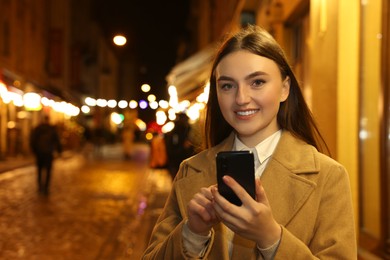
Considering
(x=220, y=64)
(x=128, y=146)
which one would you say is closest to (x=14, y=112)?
(x=128, y=146)

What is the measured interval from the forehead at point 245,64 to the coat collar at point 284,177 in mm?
286

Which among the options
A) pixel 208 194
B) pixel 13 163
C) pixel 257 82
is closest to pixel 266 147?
pixel 257 82

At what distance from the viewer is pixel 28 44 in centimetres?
2866

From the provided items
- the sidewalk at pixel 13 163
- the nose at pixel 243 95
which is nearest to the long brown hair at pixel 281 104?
the nose at pixel 243 95

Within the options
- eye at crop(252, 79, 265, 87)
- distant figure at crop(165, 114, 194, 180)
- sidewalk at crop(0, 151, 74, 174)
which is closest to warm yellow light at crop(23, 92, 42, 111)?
sidewalk at crop(0, 151, 74, 174)

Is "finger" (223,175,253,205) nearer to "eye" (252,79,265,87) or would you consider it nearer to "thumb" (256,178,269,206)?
"thumb" (256,178,269,206)

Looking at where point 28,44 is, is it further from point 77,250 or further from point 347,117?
point 347,117

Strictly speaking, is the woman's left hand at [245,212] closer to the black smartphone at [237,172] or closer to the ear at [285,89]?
the black smartphone at [237,172]

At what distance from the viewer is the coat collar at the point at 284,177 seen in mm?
1814

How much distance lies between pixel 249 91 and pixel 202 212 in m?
0.47

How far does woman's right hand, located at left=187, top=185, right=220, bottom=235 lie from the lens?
1.66 meters

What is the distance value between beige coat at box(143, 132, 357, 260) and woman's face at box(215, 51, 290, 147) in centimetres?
13

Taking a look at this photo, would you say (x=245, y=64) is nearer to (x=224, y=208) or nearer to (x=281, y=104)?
(x=281, y=104)

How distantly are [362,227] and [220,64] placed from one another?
4971mm
